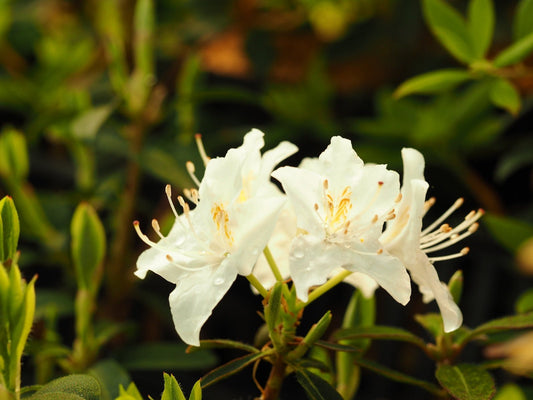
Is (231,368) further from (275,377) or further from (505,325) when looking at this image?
(505,325)

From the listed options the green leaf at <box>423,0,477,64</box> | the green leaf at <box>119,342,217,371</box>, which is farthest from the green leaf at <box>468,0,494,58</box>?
the green leaf at <box>119,342,217,371</box>

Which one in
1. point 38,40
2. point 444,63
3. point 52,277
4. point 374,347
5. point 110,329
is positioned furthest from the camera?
point 38,40

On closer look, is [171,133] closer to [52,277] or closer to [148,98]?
[148,98]

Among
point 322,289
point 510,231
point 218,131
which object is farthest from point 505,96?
point 218,131

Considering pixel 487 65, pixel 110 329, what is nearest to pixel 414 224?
pixel 487 65

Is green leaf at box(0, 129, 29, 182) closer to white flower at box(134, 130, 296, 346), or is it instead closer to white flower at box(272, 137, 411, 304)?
white flower at box(134, 130, 296, 346)

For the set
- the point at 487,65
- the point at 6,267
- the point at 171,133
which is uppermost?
the point at 171,133

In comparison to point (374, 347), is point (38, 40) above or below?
above

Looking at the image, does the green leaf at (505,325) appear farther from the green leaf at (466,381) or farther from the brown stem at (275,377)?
the brown stem at (275,377)
